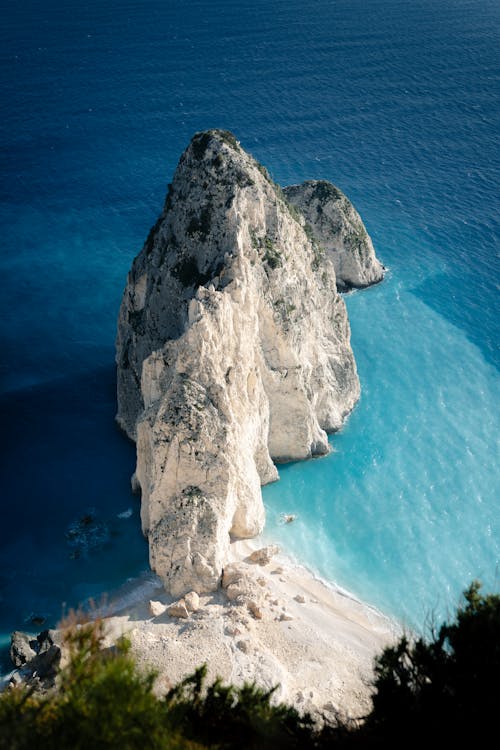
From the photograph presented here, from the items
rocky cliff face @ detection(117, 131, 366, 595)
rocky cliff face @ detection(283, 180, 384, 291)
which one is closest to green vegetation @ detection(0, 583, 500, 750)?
rocky cliff face @ detection(117, 131, 366, 595)

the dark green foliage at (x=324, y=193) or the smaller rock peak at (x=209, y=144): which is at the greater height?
the smaller rock peak at (x=209, y=144)

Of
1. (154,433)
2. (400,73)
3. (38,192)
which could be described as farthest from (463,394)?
(400,73)

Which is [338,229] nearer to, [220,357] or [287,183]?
[287,183]

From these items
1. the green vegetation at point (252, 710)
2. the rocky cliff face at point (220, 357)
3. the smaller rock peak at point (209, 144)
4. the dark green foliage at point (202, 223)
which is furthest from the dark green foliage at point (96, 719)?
the smaller rock peak at point (209, 144)

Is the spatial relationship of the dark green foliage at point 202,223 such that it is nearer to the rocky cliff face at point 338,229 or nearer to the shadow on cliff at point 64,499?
the shadow on cliff at point 64,499

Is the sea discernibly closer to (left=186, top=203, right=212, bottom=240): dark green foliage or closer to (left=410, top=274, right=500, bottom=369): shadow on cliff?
(left=410, top=274, right=500, bottom=369): shadow on cliff

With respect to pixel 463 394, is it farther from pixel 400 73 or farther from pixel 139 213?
pixel 400 73
